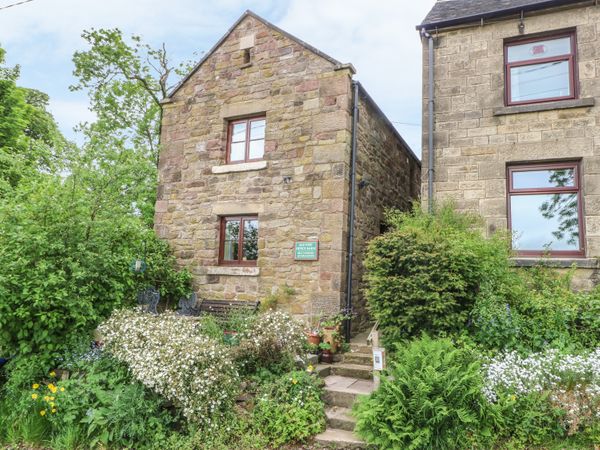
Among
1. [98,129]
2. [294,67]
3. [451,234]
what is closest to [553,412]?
[451,234]

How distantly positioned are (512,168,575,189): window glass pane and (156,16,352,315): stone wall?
3.24m

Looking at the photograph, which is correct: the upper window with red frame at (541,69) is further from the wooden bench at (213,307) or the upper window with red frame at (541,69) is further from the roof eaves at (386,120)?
the wooden bench at (213,307)

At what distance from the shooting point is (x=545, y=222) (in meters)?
7.68

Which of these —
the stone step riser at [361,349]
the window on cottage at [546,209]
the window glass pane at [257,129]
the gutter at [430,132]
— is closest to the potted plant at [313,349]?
the stone step riser at [361,349]

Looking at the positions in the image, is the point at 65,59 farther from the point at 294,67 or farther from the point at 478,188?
the point at 478,188

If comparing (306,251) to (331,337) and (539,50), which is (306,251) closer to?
(331,337)

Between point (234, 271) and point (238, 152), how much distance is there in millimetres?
2717

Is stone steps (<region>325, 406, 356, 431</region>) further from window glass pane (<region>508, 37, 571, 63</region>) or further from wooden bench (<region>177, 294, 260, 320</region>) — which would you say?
window glass pane (<region>508, 37, 571, 63</region>)

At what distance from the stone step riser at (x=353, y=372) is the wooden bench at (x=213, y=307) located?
2267mm

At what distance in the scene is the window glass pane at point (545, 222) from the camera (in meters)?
7.54

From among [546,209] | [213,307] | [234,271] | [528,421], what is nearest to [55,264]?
[213,307]

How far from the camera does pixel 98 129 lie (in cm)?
1569

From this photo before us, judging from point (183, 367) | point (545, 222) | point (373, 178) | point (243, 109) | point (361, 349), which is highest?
point (243, 109)

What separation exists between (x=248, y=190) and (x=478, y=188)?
4596mm
